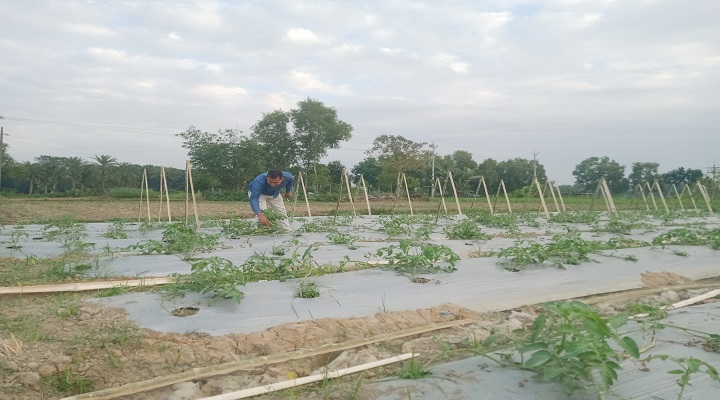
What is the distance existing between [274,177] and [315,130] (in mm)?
23484

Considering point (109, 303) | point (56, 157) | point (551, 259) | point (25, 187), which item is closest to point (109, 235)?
point (109, 303)

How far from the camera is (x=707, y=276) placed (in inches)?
215

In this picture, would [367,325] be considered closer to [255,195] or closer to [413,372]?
[413,372]

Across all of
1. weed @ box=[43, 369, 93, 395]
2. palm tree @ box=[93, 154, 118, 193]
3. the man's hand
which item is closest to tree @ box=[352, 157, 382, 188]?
palm tree @ box=[93, 154, 118, 193]

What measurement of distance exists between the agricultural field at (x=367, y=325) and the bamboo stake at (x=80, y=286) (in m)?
A: 0.02

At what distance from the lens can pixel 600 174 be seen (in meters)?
52.2

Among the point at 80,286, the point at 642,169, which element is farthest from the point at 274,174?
the point at 642,169

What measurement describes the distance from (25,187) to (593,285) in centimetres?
4812

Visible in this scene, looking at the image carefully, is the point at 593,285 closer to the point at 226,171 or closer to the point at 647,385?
the point at 647,385

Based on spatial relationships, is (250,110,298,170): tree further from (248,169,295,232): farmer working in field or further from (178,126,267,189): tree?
(248,169,295,232): farmer working in field

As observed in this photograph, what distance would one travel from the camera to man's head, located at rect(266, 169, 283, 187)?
7.54 m

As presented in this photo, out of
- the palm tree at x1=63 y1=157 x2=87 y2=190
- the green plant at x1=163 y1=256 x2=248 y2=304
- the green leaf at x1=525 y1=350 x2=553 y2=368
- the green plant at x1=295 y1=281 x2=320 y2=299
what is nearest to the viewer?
the green leaf at x1=525 y1=350 x2=553 y2=368

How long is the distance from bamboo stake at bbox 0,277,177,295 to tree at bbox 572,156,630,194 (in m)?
48.2

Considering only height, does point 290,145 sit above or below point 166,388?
above
